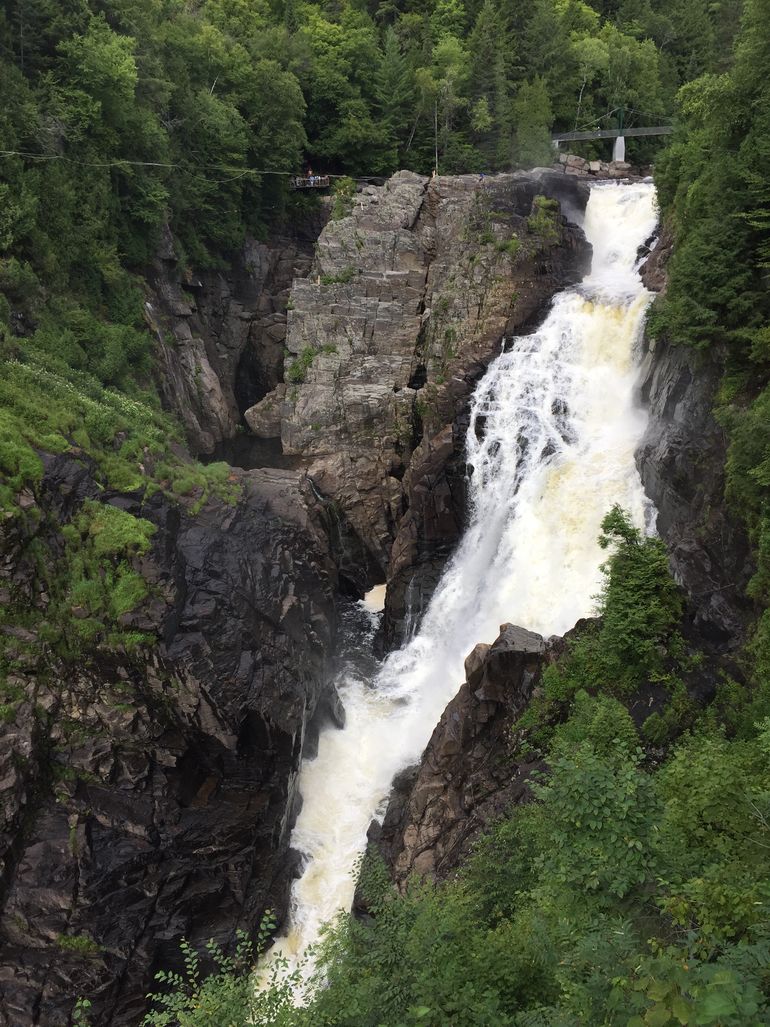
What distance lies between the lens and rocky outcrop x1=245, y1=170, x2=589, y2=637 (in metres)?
29.7

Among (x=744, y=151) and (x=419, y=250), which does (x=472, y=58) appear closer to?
(x=419, y=250)

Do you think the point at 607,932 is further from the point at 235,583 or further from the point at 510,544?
the point at 510,544

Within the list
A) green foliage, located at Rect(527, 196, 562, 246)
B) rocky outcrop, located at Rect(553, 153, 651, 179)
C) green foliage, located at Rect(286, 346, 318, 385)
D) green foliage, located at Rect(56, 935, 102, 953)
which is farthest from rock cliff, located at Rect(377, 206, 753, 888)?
rocky outcrop, located at Rect(553, 153, 651, 179)

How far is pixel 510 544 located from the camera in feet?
76.7

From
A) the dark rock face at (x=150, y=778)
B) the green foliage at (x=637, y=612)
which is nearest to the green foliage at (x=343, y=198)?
the dark rock face at (x=150, y=778)

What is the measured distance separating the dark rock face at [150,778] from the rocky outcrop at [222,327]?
506 inches

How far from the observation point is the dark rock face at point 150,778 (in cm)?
1484

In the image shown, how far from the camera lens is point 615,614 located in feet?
50.6

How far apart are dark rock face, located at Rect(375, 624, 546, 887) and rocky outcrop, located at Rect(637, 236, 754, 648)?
14.5ft

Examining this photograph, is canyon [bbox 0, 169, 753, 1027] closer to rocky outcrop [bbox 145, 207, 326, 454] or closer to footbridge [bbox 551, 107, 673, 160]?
rocky outcrop [bbox 145, 207, 326, 454]

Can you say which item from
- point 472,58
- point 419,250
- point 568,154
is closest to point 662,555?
point 419,250

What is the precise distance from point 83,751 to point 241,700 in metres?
3.98

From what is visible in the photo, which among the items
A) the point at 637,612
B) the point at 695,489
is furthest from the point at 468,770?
the point at 695,489

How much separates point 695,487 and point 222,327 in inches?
1016
